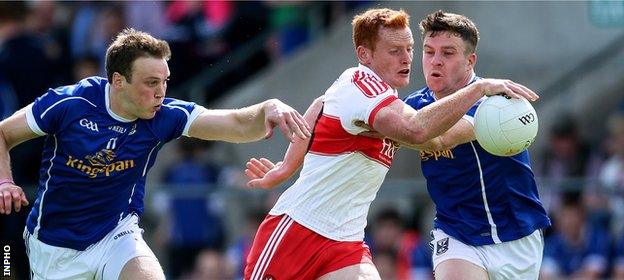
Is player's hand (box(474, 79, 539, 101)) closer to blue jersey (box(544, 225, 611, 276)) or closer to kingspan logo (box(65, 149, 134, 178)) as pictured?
kingspan logo (box(65, 149, 134, 178))

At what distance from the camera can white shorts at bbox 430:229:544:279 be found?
935 centimetres

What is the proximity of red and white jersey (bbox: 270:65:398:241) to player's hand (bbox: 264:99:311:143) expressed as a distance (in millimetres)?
247

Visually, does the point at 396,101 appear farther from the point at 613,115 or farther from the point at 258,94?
the point at 258,94

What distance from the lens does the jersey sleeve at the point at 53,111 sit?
366 inches

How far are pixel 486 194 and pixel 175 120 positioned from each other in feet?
6.84

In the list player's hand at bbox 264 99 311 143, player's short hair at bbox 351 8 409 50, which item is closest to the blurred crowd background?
player's short hair at bbox 351 8 409 50

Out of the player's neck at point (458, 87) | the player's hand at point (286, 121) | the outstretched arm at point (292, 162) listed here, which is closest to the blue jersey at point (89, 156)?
the outstretched arm at point (292, 162)

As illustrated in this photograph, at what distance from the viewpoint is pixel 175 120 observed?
949 cm

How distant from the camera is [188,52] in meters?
17.8

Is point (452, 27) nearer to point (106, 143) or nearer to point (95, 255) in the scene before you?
point (106, 143)

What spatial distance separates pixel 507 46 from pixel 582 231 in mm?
3648

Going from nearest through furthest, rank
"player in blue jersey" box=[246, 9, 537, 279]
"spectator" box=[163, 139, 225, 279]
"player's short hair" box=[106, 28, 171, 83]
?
"player in blue jersey" box=[246, 9, 537, 279] < "player's short hair" box=[106, 28, 171, 83] < "spectator" box=[163, 139, 225, 279]

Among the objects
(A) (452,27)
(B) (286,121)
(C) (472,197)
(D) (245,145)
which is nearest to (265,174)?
(B) (286,121)

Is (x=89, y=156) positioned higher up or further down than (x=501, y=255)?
higher up
